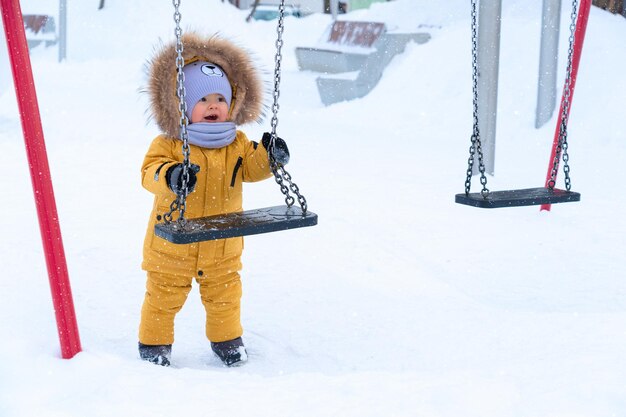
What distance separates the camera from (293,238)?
208 inches

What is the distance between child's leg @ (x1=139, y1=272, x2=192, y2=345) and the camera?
11.1 feet

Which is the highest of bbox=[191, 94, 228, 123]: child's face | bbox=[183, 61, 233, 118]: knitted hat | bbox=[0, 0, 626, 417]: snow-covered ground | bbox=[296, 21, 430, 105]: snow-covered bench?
bbox=[183, 61, 233, 118]: knitted hat

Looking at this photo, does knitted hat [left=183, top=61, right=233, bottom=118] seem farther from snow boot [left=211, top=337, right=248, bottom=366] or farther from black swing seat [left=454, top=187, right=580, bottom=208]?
black swing seat [left=454, top=187, right=580, bottom=208]

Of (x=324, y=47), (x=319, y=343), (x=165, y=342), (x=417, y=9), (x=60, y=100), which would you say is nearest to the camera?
(x=165, y=342)

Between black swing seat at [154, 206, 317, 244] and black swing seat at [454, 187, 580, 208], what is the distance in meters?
0.92

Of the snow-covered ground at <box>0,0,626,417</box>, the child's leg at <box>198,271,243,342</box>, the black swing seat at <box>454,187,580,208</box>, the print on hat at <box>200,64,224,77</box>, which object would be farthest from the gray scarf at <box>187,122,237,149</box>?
the black swing seat at <box>454,187,580,208</box>

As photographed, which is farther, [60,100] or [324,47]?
[324,47]

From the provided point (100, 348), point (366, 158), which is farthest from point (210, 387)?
point (366, 158)

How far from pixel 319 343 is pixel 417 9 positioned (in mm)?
8892

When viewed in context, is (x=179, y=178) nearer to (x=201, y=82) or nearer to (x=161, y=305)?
(x=201, y=82)

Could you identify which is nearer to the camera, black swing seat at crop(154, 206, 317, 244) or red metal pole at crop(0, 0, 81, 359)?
black swing seat at crop(154, 206, 317, 244)

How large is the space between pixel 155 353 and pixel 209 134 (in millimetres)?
904

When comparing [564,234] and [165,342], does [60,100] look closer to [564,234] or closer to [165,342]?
[564,234]

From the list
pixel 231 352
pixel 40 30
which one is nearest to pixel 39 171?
pixel 231 352
